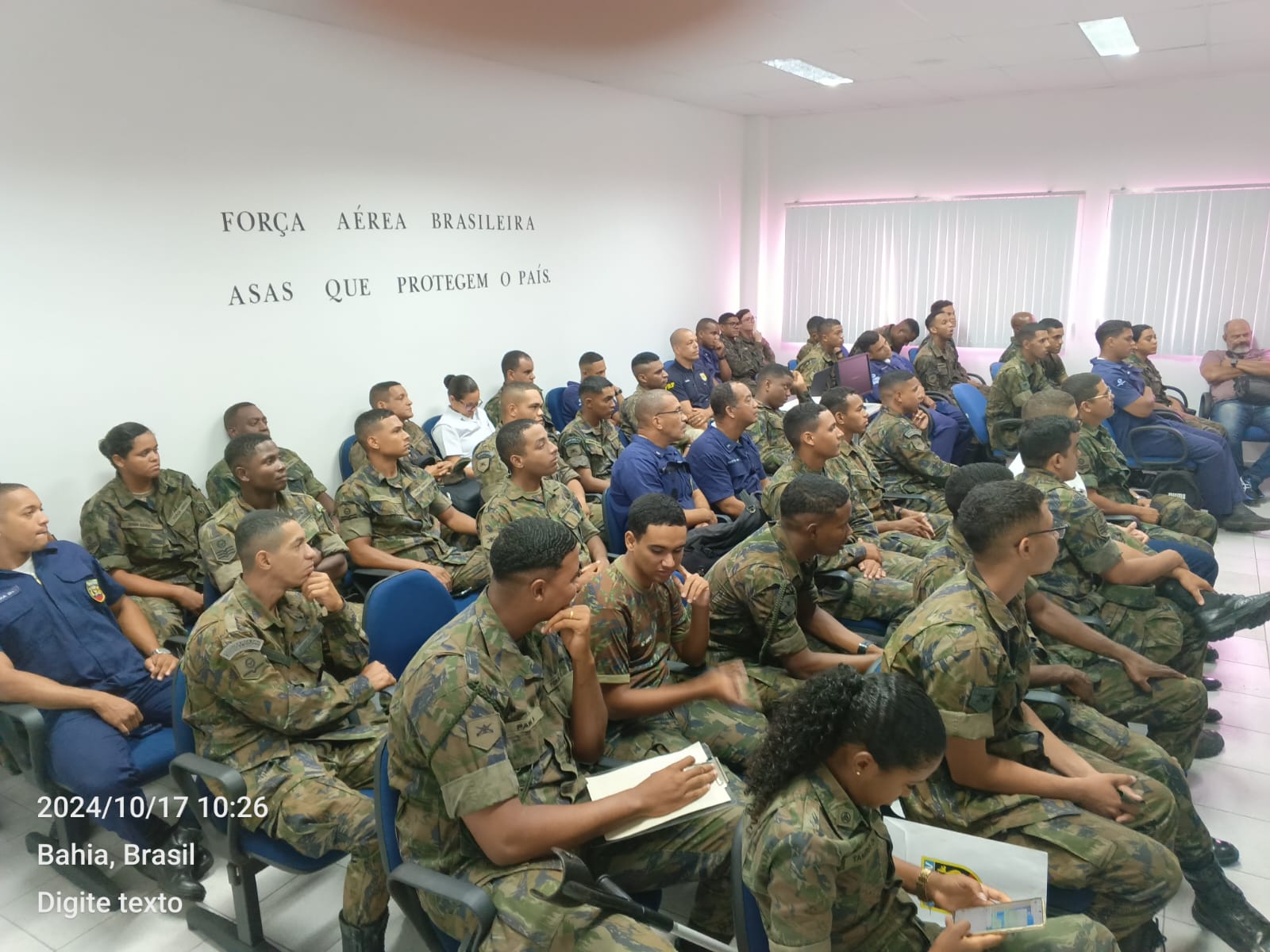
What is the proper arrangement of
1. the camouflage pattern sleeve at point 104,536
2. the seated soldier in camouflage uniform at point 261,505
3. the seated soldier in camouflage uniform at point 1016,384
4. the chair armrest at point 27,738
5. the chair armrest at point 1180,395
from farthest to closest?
the chair armrest at point 1180,395, the seated soldier in camouflage uniform at point 1016,384, the camouflage pattern sleeve at point 104,536, the seated soldier in camouflage uniform at point 261,505, the chair armrest at point 27,738

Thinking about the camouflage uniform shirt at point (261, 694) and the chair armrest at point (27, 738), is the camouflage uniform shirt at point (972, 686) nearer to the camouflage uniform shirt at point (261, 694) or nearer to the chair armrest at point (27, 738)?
the camouflage uniform shirt at point (261, 694)

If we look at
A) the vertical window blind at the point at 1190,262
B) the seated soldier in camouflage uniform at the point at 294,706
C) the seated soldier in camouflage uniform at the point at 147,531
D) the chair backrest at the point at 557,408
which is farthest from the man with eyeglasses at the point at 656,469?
the vertical window blind at the point at 1190,262

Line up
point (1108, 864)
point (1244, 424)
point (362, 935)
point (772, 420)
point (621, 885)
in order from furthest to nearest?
point (1244, 424) → point (772, 420) → point (362, 935) → point (621, 885) → point (1108, 864)

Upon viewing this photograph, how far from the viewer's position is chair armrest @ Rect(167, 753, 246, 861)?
2061 millimetres

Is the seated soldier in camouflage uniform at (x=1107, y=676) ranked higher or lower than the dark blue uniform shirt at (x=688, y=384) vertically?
lower

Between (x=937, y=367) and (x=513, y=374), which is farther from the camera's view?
(x=937, y=367)

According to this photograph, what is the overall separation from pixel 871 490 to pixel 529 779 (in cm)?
286

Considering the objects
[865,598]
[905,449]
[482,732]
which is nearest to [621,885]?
[482,732]

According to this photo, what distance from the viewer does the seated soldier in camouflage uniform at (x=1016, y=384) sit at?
18.1 ft

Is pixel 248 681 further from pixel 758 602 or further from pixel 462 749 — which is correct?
pixel 758 602

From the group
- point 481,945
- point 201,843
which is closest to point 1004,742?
point 481,945

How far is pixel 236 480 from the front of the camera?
3.96 m

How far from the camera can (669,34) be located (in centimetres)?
511

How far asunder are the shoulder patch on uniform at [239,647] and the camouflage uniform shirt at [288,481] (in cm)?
187
